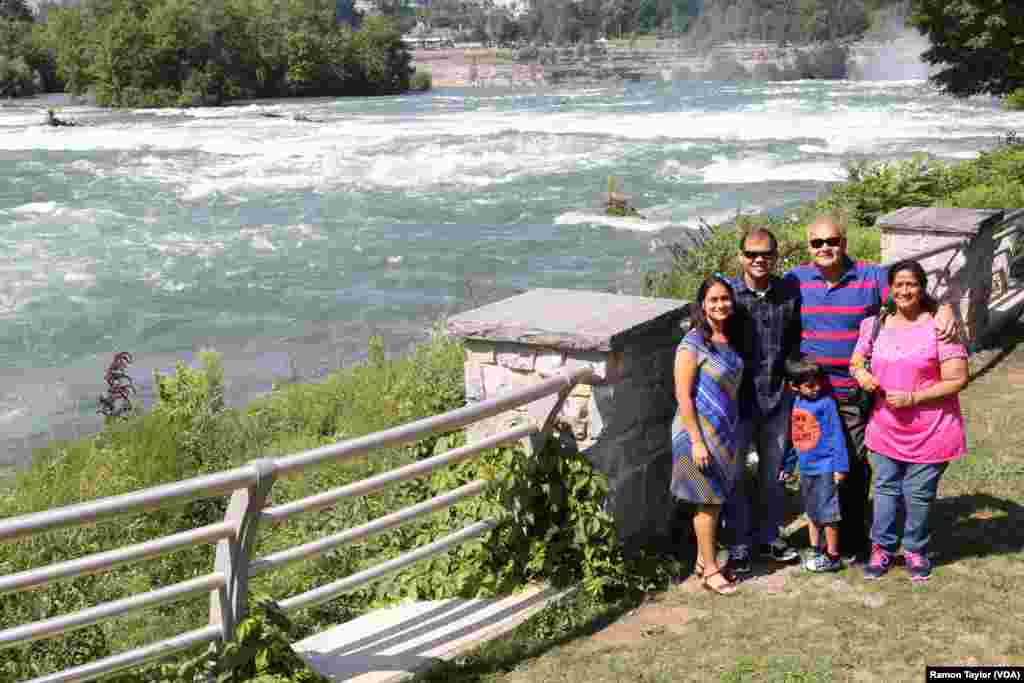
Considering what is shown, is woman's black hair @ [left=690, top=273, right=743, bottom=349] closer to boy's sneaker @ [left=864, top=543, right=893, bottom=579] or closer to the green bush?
boy's sneaker @ [left=864, top=543, right=893, bottom=579]

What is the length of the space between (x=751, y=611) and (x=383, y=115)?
54052 mm

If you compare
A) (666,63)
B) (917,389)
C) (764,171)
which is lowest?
(764,171)

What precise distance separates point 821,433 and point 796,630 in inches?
37.7

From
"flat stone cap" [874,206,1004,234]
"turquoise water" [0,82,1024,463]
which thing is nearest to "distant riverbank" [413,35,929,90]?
"turquoise water" [0,82,1024,463]

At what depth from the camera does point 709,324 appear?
205 inches

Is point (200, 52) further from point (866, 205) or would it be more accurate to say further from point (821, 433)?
point (821, 433)

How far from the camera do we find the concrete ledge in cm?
459

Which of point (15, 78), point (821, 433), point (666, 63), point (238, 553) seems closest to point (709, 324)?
point (821, 433)

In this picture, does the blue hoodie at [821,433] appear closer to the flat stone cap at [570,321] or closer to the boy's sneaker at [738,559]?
the boy's sneaker at [738,559]

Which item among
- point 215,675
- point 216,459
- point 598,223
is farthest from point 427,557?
point 598,223

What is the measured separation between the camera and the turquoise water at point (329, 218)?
16.4 m

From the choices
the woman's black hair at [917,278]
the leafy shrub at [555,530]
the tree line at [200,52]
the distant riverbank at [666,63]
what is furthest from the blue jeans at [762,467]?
the distant riverbank at [666,63]

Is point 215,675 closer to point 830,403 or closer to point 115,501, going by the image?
point 115,501

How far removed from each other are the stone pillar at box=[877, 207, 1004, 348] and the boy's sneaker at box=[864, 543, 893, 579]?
380 centimetres
